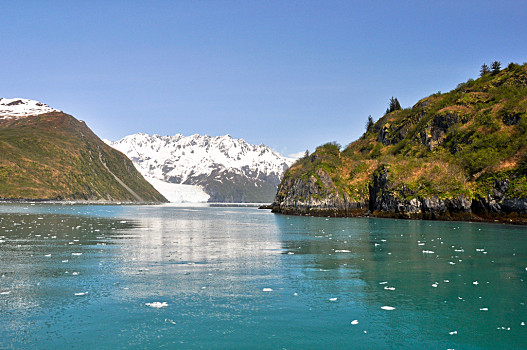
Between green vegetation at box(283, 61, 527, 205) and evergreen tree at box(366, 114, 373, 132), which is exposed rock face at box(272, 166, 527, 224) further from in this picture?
evergreen tree at box(366, 114, 373, 132)

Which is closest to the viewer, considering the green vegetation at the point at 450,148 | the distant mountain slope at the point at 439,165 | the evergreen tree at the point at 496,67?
the distant mountain slope at the point at 439,165

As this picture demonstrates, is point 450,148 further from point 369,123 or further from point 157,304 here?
point 157,304

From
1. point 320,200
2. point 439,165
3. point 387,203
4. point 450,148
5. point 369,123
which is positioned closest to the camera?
point 439,165

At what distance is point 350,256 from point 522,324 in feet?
62.4

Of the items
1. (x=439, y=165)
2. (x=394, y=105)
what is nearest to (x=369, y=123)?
(x=394, y=105)

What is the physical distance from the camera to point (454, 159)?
338 feet

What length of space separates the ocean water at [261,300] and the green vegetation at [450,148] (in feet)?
193

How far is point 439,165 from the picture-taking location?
340 ft

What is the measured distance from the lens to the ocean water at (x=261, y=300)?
14.5 m

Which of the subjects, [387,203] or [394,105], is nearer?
[387,203]

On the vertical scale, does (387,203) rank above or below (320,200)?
below

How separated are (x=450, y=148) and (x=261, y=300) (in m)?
105

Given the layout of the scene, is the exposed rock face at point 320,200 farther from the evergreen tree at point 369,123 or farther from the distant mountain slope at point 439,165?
the evergreen tree at point 369,123

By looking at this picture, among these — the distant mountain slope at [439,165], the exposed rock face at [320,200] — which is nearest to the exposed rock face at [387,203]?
the exposed rock face at [320,200]
